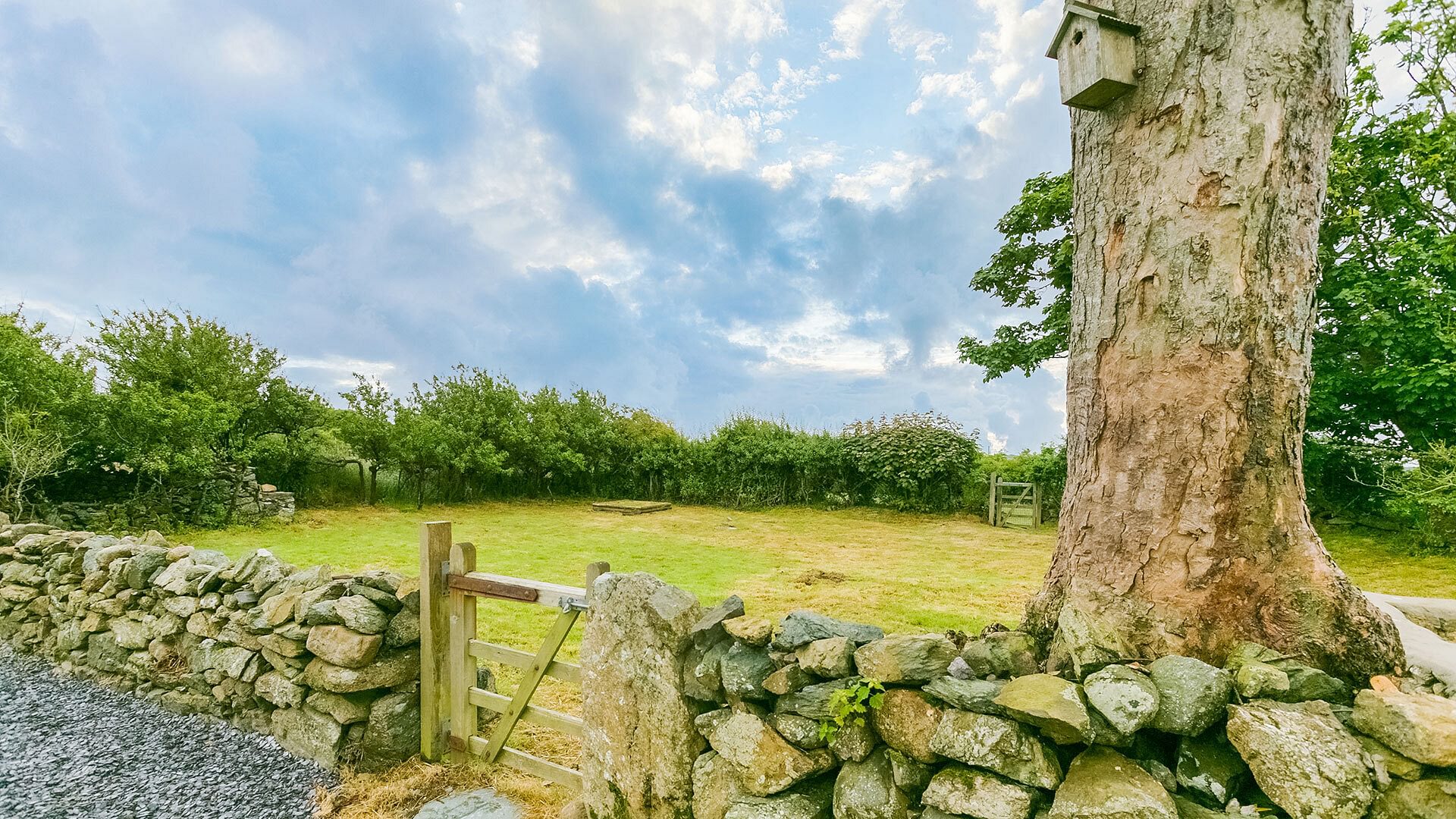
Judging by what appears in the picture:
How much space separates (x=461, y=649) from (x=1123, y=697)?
3.44m

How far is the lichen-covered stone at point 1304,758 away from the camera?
1.73 m

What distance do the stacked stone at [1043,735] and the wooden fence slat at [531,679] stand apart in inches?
37.0

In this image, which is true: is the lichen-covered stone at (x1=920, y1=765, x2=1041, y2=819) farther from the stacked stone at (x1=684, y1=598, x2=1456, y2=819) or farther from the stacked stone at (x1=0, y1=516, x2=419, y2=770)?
the stacked stone at (x1=0, y1=516, x2=419, y2=770)

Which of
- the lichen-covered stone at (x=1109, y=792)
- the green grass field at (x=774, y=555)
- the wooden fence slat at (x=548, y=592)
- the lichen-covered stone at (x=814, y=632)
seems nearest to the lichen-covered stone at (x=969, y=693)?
the lichen-covered stone at (x=1109, y=792)

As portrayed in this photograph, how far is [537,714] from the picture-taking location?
368 cm

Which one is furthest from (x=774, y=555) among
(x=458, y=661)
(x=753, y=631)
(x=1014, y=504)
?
(x=753, y=631)

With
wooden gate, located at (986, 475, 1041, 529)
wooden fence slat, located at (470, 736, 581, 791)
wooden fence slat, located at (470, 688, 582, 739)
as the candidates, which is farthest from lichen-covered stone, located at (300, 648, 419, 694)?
wooden gate, located at (986, 475, 1041, 529)

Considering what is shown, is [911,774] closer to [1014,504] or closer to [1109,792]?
[1109,792]

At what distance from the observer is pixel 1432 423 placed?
1109 centimetres

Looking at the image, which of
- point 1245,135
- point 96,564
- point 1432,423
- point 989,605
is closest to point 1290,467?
point 1245,135

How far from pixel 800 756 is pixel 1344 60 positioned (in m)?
3.29

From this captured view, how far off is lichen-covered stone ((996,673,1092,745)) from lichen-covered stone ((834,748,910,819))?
1.74ft

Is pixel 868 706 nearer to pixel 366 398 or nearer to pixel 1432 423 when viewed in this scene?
pixel 1432 423

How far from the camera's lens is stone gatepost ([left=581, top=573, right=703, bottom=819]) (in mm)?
2877
